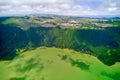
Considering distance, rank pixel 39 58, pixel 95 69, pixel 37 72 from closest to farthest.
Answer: pixel 37 72
pixel 95 69
pixel 39 58

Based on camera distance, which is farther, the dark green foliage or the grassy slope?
the dark green foliage

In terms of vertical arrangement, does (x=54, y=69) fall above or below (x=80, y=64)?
above

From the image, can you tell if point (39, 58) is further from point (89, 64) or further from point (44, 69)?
point (89, 64)

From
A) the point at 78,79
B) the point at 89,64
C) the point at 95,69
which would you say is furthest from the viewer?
the point at 89,64

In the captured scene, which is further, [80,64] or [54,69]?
[80,64]

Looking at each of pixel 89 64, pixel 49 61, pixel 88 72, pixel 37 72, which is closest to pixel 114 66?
pixel 89 64

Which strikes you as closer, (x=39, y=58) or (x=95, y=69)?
(x=95, y=69)

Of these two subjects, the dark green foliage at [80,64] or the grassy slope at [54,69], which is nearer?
the grassy slope at [54,69]

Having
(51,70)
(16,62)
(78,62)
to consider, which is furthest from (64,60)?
(16,62)
